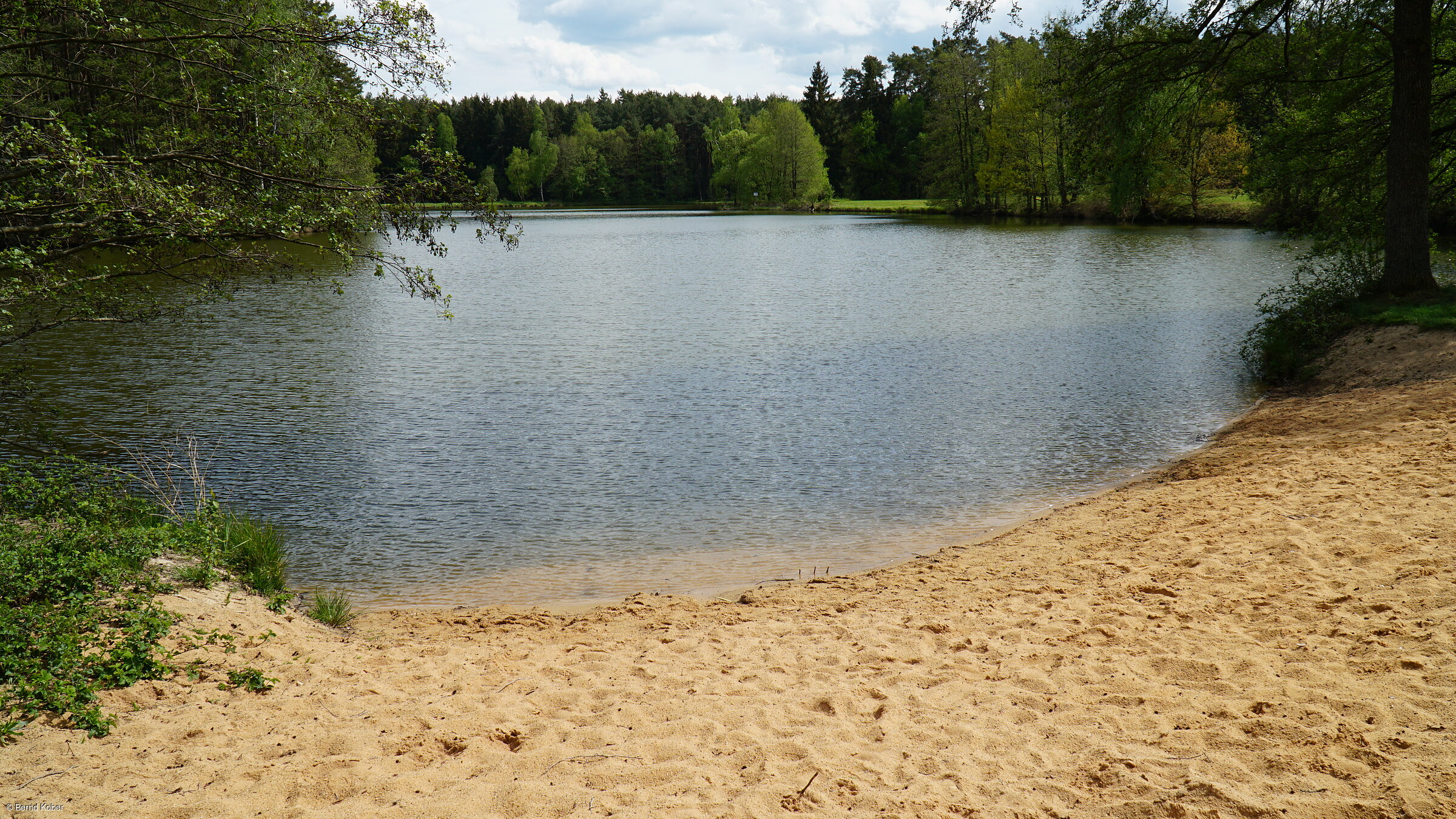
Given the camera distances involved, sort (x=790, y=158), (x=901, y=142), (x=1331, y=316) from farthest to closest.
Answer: (x=901, y=142), (x=790, y=158), (x=1331, y=316)

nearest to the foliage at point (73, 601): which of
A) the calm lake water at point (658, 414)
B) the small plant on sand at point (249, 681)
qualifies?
the small plant on sand at point (249, 681)

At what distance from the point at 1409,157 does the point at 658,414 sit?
41.4 ft

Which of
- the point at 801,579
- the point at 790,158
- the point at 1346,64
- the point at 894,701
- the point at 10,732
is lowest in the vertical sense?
the point at 801,579

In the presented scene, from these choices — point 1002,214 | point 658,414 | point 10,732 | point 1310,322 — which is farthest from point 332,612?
point 1002,214

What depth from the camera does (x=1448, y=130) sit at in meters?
14.2

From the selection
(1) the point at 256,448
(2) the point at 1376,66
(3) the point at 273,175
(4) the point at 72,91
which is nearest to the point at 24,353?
(1) the point at 256,448

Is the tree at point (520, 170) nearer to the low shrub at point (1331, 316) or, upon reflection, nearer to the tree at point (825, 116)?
the tree at point (825, 116)

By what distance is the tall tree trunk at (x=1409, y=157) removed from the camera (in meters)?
12.9

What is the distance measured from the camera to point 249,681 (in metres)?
4.91

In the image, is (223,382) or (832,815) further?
(223,382)

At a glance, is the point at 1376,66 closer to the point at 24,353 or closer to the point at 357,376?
the point at 357,376

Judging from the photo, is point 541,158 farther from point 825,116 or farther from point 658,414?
point 658,414

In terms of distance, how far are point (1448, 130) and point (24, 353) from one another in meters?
26.9

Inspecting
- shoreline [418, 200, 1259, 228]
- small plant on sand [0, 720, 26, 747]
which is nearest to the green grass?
shoreline [418, 200, 1259, 228]
